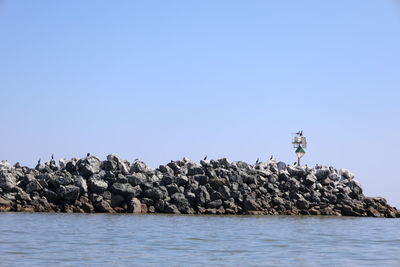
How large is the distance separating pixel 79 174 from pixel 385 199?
23.2 m

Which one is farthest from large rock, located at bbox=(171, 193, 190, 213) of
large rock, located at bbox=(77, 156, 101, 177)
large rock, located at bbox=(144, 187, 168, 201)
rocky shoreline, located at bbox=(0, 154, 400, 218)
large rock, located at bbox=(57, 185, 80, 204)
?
large rock, located at bbox=(57, 185, 80, 204)

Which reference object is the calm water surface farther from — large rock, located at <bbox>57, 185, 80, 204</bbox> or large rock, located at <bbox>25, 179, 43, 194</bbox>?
large rock, located at <bbox>25, 179, 43, 194</bbox>

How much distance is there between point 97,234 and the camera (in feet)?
76.5

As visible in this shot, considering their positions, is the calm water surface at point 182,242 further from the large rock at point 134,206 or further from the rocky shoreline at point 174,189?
the rocky shoreline at point 174,189

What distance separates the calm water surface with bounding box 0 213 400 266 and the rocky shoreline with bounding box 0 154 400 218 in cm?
303

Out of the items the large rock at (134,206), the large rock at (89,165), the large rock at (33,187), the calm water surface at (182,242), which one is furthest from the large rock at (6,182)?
the large rock at (134,206)

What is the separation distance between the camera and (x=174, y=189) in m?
37.5

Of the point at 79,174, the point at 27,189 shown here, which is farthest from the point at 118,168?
the point at 27,189

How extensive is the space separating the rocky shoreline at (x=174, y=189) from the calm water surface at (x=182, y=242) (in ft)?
9.93

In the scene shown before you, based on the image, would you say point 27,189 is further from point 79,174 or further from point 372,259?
point 372,259

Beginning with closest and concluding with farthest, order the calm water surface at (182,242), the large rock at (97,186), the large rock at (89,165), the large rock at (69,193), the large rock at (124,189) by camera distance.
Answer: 1. the calm water surface at (182,242)
2. the large rock at (69,193)
3. the large rock at (97,186)
4. the large rock at (124,189)
5. the large rock at (89,165)

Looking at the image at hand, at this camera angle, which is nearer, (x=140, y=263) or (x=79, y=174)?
(x=140, y=263)

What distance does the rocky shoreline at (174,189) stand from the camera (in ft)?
117

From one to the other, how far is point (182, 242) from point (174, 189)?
52.0 ft
